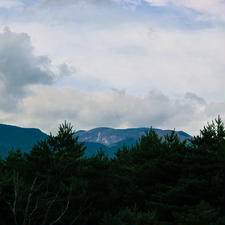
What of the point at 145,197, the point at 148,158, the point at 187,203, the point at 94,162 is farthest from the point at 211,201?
the point at 94,162

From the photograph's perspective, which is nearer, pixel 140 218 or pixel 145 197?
pixel 140 218

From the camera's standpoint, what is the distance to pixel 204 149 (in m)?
33.1

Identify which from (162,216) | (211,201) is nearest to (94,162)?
(162,216)

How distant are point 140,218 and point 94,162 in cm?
2008

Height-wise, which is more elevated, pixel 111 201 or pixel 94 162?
pixel 94 162

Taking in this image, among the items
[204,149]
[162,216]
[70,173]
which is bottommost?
[162,216]

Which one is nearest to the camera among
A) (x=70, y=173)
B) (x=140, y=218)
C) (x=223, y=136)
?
(x=140, y=218)

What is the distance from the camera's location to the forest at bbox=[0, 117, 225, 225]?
31578 mm

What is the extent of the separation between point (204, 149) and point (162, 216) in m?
7.00

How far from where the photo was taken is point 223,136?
115ft

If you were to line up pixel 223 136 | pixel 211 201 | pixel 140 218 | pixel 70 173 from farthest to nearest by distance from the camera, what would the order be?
pixel 70 173 → pixel 223 136 → pixel 211 201 → pixel 140 218

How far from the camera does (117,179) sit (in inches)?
1496

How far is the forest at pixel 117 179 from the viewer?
31.6 meters

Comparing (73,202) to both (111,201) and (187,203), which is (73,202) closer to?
(111,201)
